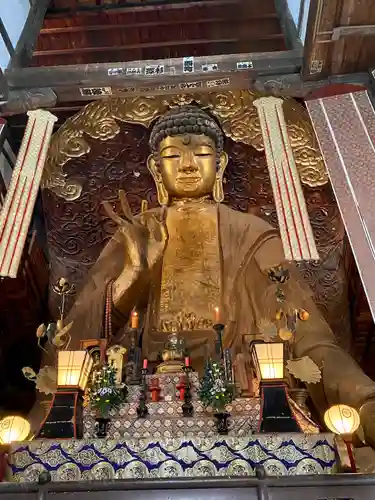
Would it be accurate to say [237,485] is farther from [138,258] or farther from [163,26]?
[163,26]

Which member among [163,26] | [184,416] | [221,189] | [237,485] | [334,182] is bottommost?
[237,485]

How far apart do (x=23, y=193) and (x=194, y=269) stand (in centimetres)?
131

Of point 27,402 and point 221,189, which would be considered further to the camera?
point 27,402

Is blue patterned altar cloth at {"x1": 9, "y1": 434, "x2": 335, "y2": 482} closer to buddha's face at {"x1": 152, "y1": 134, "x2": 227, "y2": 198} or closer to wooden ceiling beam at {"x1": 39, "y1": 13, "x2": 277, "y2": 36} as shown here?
buddha's face at {"x1": 152, "y1": 134, "x2": 227, "y2": 198}

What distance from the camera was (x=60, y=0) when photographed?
6.77 meters

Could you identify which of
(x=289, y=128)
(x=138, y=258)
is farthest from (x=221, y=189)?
(x=138, y=258)

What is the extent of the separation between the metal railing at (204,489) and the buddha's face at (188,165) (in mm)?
3028

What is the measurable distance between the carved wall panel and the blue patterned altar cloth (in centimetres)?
277

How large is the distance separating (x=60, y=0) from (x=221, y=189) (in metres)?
2.98

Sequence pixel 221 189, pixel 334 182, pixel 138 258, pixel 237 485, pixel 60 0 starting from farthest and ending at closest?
pixel 60 0
pixel 221 189
pixel 138 258
pixel 334 182
pixel 237 485

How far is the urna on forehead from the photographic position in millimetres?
5293

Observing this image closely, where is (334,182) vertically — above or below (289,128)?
below

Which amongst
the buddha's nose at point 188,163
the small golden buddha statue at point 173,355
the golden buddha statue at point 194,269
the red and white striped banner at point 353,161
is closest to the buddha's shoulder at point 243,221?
the golden buddha statue at point 194,269

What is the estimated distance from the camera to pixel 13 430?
304cm
